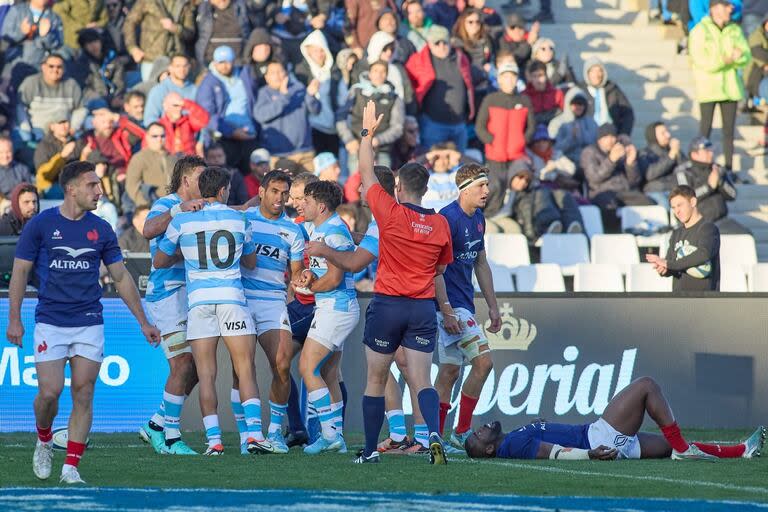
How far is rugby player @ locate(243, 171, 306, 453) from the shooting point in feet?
36.1

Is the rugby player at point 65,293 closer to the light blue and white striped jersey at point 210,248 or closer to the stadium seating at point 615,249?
the light blue and white striped jersey at point 210,248

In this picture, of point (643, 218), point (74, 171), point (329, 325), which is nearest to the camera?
point (74, 171)

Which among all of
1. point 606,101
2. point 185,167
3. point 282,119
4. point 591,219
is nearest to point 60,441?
point 185,167

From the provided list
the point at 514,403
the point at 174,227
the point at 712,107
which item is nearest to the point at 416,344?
the point at 174,227

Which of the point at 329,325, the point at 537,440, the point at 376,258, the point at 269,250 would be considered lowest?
the point at 537,440

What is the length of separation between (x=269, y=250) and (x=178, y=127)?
20.6 ft

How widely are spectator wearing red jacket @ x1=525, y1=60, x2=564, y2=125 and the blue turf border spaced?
12485 mm

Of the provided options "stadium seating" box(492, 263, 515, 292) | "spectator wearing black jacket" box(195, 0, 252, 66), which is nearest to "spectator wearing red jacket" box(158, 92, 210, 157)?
"spectator wearing black jacket" box(195, 0, 252, 66)

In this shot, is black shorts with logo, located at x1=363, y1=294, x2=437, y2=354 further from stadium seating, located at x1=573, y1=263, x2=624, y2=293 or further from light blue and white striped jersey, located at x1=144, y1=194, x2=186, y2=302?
stadium seating, located at x1=573, y1=263, x2=624, y2=293

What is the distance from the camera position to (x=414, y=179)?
987 centimetres

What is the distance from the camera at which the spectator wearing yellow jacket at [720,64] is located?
20422 millimetres

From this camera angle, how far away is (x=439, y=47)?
752 inches

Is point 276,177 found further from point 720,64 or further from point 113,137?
point 720,64

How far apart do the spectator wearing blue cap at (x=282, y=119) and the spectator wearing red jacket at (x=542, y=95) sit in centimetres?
364
